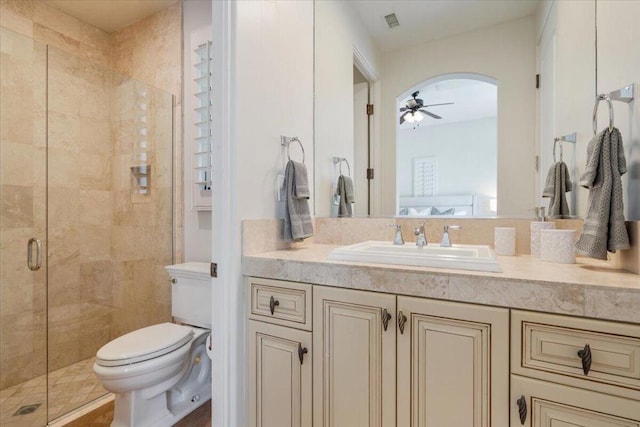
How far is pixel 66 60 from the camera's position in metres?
2.23

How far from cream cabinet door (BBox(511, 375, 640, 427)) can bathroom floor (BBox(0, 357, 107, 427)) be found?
2.29 meters

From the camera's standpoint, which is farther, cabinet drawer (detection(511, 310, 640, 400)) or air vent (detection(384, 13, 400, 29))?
air vent (detection(384, 13, 400, 29))

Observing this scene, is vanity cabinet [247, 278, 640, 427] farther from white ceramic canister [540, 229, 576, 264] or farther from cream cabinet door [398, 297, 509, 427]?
→ white ceramic canister [540, 229, 576, 264]

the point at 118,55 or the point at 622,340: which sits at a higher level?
the point at 118,55

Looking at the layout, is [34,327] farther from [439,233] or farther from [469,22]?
[469,22]

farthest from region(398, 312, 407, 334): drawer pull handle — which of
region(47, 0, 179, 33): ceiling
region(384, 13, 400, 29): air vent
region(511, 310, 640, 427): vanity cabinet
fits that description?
region(47, 0, 179, 33): ceiling

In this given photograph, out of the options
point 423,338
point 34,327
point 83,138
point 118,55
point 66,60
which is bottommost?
point 34,327

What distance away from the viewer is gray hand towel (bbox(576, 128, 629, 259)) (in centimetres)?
90

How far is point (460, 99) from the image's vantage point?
155cm

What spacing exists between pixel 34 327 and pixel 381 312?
2361mm

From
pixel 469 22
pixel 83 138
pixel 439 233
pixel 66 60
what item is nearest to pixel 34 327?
pixel 83 138

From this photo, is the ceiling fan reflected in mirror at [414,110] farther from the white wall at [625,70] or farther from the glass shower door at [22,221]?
the glass shower door at [22,221]

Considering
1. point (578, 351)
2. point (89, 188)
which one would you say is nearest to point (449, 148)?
point (578, 351)

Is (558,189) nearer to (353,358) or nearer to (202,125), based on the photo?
(353,358)
